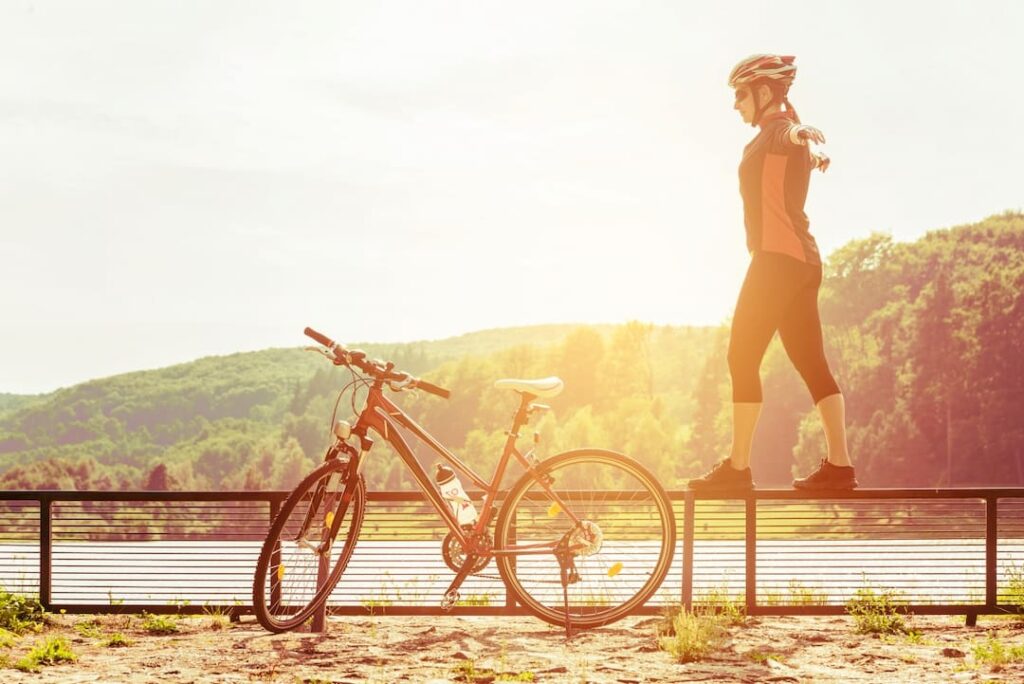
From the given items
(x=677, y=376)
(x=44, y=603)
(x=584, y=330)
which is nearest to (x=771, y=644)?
(x=44, y=603)

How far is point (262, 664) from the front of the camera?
7215mm

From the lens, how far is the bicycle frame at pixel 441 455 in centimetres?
793

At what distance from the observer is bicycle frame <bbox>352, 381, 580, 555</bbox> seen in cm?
793

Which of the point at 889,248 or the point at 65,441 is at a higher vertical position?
the point at 889,248

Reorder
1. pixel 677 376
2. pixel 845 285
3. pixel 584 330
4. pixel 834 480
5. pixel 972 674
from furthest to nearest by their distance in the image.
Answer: pixel 677 376
pixel 584 330
pixel 845 285
pixel 834 480
pixel 972 674

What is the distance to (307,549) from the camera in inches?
310

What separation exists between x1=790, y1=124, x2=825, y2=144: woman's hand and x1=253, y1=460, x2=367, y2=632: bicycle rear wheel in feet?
10.8

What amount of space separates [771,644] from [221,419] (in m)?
164

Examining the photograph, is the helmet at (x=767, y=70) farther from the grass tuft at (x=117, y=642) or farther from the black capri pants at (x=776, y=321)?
the grass tuft at (x=117, y=642)

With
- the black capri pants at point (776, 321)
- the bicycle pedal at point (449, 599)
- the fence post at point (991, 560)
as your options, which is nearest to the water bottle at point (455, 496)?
the bicycle pedal at point (449, 599)

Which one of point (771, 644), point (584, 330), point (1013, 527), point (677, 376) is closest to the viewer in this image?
point (771, 644)

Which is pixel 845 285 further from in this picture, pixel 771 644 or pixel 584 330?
pixel 771 644

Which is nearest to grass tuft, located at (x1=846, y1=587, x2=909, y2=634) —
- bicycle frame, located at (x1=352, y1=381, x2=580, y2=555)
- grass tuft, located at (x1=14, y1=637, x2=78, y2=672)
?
bicycle frame, located at (x1=352, y1=381, x2=580, y2=555)

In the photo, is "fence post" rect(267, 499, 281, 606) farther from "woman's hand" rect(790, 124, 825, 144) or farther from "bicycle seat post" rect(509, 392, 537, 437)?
"woman's hand" rect(790, 124, 825, 144)
